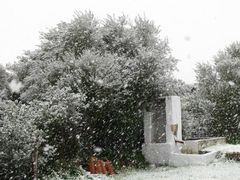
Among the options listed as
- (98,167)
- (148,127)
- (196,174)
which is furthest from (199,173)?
(148,127)

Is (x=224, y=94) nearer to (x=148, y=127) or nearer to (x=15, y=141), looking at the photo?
(x=148, y=127)

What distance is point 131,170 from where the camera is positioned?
658 inches

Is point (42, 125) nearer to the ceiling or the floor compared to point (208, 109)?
nearer to the floor

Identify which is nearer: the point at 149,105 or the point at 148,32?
the point at 149,105

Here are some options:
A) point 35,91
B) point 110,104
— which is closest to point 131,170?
point 110,104

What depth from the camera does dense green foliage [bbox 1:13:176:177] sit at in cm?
1570

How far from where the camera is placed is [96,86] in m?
18.2

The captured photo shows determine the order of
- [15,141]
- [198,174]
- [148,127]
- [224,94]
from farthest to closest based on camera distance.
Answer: [224,94], [148,127], [198,174], [15,141]

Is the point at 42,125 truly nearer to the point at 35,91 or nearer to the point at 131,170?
the point at 131,170

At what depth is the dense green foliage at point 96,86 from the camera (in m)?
15.7

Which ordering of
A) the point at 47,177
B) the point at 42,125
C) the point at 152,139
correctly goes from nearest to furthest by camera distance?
the point at 47,177 < the point at 42,125 < the point at 152,139

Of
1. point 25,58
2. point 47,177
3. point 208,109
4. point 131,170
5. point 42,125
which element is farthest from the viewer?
point 208,109

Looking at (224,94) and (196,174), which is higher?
(224,94)

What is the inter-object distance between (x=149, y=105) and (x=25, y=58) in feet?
40.3
